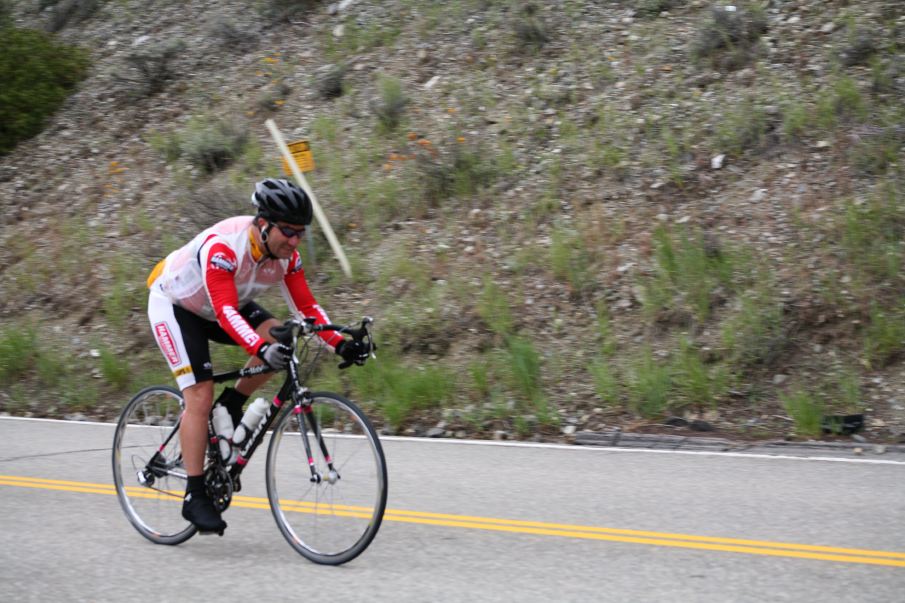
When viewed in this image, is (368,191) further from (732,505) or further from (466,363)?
(732,505)

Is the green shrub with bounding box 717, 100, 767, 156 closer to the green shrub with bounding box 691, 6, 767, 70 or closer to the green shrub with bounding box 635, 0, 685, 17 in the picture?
the green shrub with bounding box 691, 6, 767, 70

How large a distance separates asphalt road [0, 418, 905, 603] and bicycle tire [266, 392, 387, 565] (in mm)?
155

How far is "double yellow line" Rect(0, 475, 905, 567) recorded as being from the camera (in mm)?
5281

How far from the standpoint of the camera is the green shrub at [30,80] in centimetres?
1766

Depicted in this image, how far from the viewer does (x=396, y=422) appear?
377 inches

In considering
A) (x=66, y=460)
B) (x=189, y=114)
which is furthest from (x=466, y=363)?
(x=189, y=114)

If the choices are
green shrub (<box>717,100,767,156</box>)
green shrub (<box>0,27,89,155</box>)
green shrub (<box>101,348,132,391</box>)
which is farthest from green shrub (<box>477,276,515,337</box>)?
green shrub (<box>0,27,89,155</box>)

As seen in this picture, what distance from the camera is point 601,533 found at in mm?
5855

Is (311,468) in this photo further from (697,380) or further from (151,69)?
(151,69)

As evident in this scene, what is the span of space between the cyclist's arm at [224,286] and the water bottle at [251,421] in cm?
40

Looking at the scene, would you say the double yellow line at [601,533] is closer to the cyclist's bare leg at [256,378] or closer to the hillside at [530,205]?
the cyclist's bare leg at [256,378]

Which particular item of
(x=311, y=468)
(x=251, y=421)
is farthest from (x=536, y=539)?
(x=251, y=421)

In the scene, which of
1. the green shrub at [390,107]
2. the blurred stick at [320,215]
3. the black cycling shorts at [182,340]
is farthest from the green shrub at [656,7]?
the black cycling shorts at [182,340]

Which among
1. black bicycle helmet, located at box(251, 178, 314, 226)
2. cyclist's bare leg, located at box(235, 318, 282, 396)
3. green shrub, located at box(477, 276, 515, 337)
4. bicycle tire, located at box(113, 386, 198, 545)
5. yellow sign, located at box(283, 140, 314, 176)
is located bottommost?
green shrub, located at box(477, 276, 515, 337)
